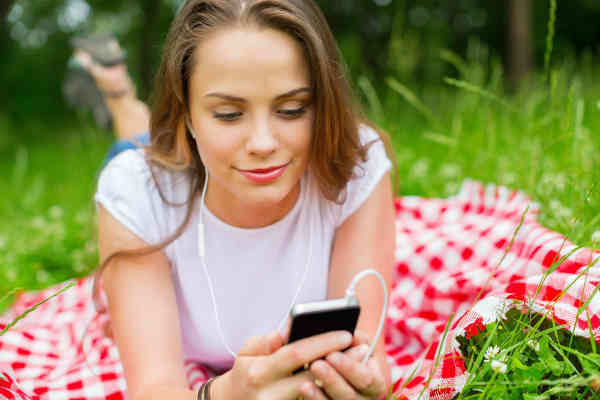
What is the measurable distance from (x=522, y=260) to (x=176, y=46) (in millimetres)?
1364

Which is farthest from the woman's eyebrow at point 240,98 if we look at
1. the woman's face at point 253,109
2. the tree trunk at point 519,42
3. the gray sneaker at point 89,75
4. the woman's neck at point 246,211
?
the tree trunk at point 519,42

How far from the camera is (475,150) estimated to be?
11.5 ft

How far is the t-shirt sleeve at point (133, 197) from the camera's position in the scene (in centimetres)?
181

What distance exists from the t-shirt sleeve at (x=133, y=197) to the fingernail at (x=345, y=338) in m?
0.82

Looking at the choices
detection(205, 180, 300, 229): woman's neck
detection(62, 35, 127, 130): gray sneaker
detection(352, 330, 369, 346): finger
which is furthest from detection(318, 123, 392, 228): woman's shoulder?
detection(62, 35, 127, 130): gray sneaker

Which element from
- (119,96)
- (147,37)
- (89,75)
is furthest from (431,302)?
(147,37)

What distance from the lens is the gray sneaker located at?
11.6ft

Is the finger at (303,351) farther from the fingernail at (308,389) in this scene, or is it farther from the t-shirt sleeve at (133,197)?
the t-shirt sleeve at (133,197)

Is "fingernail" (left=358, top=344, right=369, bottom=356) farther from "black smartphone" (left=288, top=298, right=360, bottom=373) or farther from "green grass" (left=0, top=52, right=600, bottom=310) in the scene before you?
"green grass" (left=0, top=52, right=600, bottom=310)

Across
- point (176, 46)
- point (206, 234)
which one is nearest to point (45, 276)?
point (206, 234)

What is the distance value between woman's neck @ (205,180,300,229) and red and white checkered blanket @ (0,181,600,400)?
1.72 ft

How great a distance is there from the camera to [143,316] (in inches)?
67.7

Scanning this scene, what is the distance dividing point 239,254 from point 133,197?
380 millimetres

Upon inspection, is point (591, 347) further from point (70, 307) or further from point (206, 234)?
point (70, 307)
